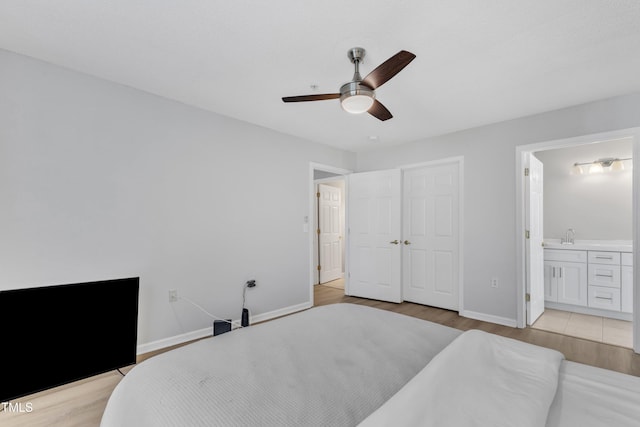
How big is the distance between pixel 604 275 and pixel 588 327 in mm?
765

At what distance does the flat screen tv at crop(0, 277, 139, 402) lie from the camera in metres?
1.80

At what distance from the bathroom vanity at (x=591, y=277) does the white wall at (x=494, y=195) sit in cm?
111

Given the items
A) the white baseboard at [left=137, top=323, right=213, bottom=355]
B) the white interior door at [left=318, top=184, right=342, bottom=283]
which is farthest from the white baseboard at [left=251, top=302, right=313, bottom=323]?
the white interior door at [left=318, top=184, right=342, bottom=283]

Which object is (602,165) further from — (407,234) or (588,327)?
(407,234)

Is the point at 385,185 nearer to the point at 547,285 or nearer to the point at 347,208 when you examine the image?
the point at 347,208

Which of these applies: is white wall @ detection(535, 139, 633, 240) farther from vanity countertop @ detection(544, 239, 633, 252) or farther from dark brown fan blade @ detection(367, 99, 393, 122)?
dark brown fan blade @ detection(367, 99, 393, 122)

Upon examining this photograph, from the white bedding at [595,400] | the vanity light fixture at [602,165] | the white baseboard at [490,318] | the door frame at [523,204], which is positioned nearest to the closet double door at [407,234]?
the white baseboard at [490,318]

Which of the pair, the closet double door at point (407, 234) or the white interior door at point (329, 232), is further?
the white interior door at point (329, 232)

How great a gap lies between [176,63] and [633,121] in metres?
4.08

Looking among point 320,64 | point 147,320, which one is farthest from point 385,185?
point 147,320

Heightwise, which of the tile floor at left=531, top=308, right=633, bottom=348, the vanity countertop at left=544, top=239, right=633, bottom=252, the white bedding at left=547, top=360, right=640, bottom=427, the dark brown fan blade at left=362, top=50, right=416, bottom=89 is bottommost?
the tile floor at left=531, top=308, right=633, bottom=348

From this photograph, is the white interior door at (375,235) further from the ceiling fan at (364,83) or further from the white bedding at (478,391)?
the white bedding at (478,391)

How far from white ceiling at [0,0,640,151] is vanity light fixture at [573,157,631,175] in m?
1.75

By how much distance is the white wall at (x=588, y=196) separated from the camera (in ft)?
13.1
